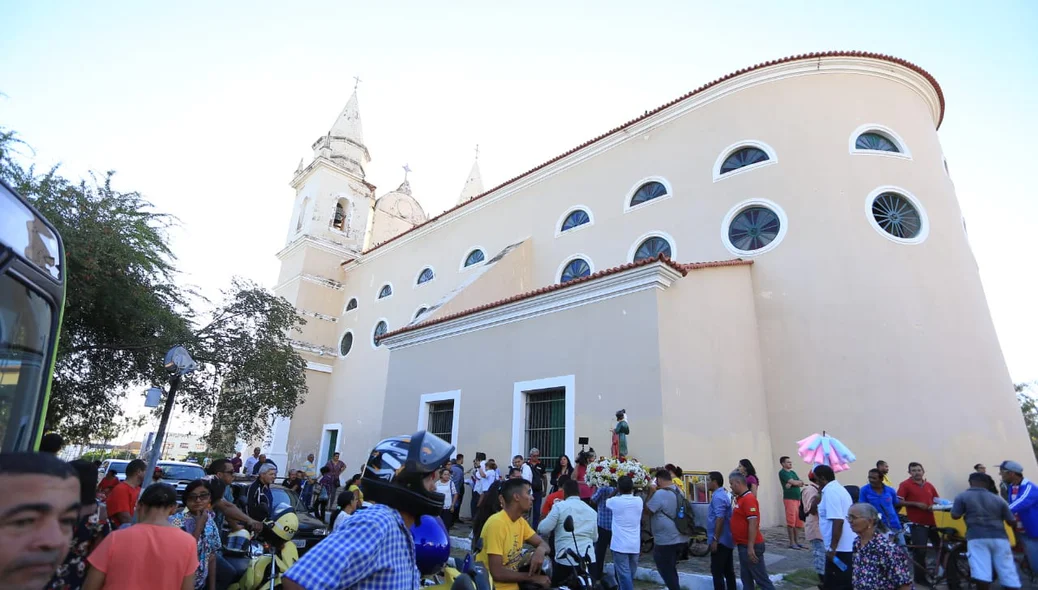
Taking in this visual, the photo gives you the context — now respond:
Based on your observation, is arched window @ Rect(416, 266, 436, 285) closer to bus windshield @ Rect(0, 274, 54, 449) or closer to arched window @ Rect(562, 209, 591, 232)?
arched window @ Rect(562, 209, 591, 232)

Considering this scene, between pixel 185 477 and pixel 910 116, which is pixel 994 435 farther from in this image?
pixel 185 477

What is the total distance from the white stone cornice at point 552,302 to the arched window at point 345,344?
10346 millimetres

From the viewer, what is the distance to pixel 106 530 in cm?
437

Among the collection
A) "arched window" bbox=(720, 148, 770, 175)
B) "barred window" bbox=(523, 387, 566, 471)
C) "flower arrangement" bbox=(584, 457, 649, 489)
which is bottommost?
"flower arrangement" bbox=(584, 457, 649, 489)

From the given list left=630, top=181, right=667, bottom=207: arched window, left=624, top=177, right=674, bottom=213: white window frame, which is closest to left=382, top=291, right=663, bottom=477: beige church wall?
left=624, top=177, right=674, bottom=213: white window frame

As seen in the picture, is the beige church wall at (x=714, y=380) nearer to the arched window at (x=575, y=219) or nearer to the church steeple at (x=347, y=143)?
the arched window at (x=575, y=219)

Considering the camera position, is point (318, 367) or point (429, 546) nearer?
point (429, 546)

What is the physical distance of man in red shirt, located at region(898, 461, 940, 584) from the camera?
27.3 ft

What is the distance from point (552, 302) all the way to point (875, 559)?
8697 mm

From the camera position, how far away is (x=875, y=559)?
14.0 ft

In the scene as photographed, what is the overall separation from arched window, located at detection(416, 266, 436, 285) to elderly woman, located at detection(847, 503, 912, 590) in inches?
776

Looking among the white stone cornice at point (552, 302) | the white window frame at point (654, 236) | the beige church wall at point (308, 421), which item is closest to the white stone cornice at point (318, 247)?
the beige church wall at point (308, 421)

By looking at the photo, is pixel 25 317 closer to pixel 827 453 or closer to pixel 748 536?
pixel 748 536

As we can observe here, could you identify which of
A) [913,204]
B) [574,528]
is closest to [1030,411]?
[913,204]
